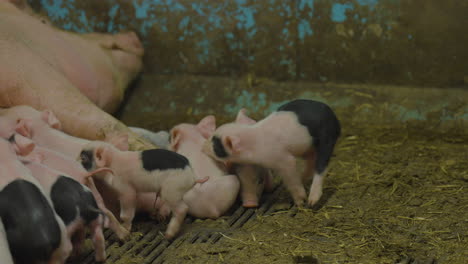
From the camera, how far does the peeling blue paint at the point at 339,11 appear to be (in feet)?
19.4

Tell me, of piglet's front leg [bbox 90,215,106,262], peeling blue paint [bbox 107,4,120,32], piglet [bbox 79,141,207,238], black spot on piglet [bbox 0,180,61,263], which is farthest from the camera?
peeling blue paint [bbox 107,4,120,32]

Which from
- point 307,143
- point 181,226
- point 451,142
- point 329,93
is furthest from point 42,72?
point 451,142

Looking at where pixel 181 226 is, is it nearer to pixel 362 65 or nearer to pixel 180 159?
pixel 180 159

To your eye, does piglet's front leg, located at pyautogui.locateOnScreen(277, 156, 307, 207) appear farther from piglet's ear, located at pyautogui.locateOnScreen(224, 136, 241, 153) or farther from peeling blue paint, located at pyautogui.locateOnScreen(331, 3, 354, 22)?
peeling blue paint, located at pyautogui.locateOnScreen(331, 3, 354, 22)

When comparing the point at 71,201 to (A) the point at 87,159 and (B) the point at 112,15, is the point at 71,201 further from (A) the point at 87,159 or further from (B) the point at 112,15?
(B) the point at 112,15

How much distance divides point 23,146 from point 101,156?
0.42 m

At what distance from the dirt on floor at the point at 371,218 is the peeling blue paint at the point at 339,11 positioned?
1.17 m

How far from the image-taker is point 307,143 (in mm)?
4094

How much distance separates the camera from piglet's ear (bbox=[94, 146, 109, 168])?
12.5 ft

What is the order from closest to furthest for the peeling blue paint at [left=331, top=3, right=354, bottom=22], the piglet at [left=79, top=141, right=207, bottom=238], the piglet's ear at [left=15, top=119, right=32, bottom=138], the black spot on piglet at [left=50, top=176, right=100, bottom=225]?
1. the black spot on piglet at [left=50, top=176, right=100, bottom=225]
2. the piglet at [left=79, top=141, right=207, bottom=238]
3. the piglet's ear at [left=15, top=119, right=32, bottom=138]
4. the peeling blue paint at [left=331, top=3, right=354, bottom=22]

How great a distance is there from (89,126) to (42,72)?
577 millimetres

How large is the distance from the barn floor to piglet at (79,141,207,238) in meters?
0.19

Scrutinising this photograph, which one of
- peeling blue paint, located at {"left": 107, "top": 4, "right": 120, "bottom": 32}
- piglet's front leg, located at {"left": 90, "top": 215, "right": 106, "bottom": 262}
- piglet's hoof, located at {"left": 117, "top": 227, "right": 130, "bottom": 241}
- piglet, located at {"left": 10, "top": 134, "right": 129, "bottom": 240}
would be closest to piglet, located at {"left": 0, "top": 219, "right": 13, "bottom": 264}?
piglet's front leg, located at {"left": 90, "top": 215, "right": 106, "bottom": 262}

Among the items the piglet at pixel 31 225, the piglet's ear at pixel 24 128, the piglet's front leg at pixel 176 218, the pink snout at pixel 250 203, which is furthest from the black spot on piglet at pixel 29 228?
the pink snout at pixel 250 203
